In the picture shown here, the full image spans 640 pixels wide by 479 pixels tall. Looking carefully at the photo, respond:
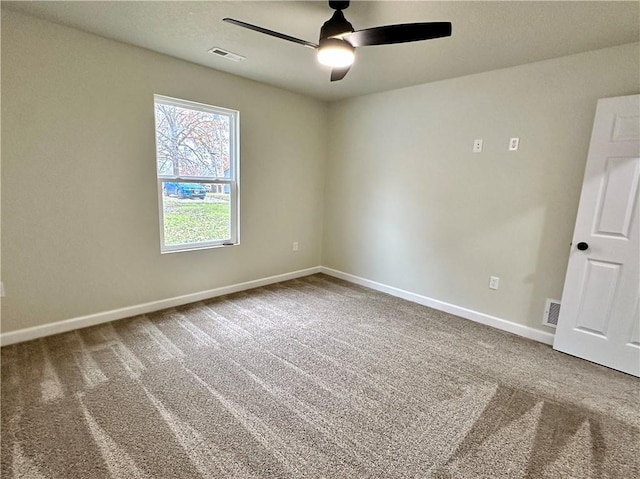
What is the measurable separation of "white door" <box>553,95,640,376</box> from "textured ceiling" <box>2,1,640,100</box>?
1.99 feet

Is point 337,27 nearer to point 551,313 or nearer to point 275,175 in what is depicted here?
point 275,175

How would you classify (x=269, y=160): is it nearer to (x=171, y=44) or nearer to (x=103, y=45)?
(x=171, y=44)

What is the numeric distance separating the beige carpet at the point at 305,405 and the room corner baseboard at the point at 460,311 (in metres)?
→ 0.14

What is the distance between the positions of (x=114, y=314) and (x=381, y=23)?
3.23 meters

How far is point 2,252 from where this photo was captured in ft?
7.56

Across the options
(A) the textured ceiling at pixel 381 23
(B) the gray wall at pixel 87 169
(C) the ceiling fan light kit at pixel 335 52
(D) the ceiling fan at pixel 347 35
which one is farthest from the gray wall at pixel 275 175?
(C) the ceiling fan light kit at pixel 335 52

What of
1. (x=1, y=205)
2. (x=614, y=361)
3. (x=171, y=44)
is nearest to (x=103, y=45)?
(x=171, y=44)

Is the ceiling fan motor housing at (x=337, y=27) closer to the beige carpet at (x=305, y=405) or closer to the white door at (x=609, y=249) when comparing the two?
the white door at (x=609, y=249)

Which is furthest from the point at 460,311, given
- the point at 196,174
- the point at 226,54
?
the point at 226,54

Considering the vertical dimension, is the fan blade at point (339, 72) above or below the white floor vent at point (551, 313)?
above

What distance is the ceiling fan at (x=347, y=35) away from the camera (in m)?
1.62

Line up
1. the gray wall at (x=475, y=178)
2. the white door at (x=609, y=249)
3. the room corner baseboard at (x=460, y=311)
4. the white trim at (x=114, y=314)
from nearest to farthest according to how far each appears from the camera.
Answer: the white door at (x=609, y=249), the white trim at (x=114, y=314), the gray wall at (x=475, y=178), the room corner baseboard at (x=460, y=311)

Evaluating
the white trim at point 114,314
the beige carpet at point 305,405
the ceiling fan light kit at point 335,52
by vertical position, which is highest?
the ceiling fan light kit at point 335,52

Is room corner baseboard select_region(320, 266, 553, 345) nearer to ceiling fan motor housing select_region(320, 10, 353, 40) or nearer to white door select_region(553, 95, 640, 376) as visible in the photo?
white door select_region(553, 95, 640, 376)
